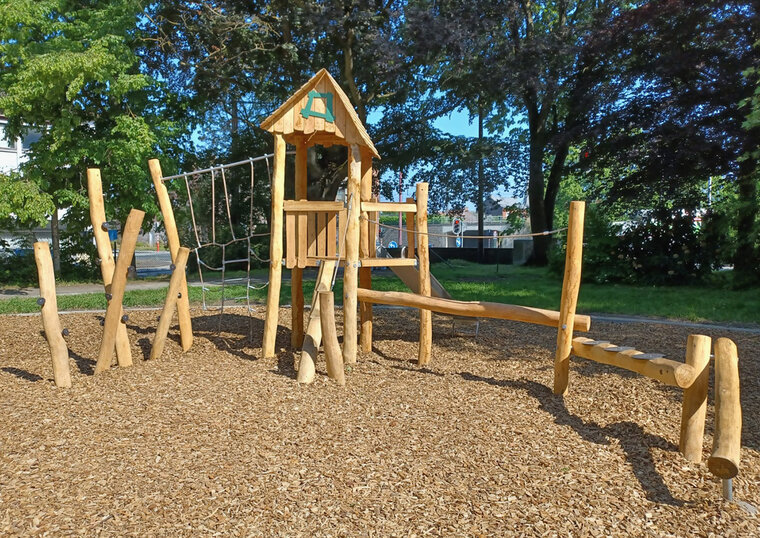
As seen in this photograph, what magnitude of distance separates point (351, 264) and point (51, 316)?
275cm

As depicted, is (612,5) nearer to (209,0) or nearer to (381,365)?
(209,0)

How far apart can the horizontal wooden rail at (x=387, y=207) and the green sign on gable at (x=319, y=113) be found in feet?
3.18

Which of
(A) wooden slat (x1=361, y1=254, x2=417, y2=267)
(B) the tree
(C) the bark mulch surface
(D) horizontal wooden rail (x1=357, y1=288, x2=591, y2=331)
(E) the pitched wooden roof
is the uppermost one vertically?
(B) the tree

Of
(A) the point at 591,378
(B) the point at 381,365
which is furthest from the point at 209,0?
(A) the point at 591,378

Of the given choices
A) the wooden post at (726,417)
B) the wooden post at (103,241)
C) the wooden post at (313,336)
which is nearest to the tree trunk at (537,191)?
the wooden post at (313,336)

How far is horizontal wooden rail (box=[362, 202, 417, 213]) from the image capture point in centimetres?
648

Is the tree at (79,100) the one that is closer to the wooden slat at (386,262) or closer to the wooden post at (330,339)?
the wooden slat at (386,262)

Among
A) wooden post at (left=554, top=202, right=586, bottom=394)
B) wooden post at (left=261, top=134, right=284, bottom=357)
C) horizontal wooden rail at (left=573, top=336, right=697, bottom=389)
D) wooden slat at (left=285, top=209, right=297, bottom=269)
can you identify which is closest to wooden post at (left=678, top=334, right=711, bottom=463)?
horizontal wooden rail at (left=573, top=336, right=697, bottom=389)

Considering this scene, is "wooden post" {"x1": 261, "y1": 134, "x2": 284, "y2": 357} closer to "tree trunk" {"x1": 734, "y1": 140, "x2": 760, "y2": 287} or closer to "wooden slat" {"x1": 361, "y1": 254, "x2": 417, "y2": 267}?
"wooden slat" {"x1": 361, "y1": 254, "x2": 417, "y2": 267}

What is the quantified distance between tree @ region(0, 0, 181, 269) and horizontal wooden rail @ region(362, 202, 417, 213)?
10159mm

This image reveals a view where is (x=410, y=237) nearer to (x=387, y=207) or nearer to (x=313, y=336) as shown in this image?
A: (x=387, y=207)

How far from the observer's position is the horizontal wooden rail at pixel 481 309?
544 cm

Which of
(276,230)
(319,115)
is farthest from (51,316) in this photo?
(319,115)

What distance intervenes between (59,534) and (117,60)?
14345 millimetres
